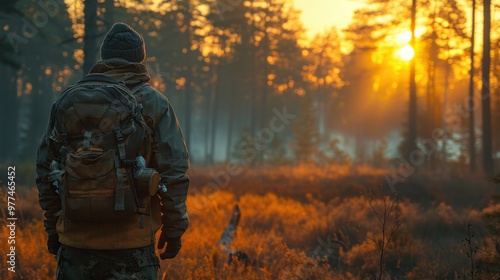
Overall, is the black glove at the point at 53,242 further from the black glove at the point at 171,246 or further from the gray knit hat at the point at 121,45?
the gray knit hat at the point at 121,45

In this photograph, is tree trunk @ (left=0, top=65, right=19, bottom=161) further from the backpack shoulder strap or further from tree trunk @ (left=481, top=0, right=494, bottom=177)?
the backpack shoulder strap

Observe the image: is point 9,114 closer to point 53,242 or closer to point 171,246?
point 53,242

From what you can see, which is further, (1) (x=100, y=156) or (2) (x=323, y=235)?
(2) (x=323, y=235)

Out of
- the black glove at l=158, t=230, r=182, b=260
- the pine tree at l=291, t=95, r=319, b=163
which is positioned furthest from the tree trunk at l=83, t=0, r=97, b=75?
the pine tree at l=291, t=95, r=319, b=163

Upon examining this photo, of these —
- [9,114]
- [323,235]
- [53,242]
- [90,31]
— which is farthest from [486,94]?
[9,114]

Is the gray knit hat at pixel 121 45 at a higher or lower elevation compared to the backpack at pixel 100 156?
higher

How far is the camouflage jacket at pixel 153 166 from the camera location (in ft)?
9.87

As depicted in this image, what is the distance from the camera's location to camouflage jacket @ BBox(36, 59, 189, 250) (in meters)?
3.01

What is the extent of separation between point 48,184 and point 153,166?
2.14 feet

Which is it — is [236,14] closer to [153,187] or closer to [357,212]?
[357,212]

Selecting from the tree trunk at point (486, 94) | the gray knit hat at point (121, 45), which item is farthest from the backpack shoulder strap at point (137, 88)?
the tree trunk at point (486, 94)

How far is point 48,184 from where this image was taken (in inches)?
123

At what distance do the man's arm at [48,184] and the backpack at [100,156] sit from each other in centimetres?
13

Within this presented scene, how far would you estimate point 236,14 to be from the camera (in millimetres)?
36312
